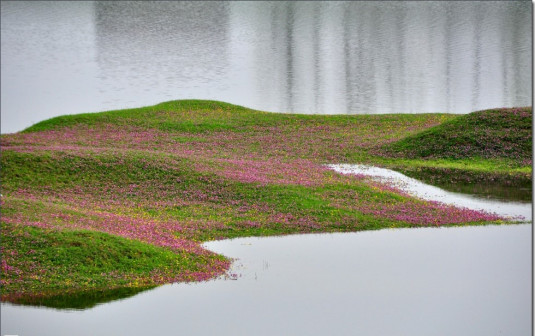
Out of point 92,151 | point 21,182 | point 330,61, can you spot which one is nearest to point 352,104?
point 330,61

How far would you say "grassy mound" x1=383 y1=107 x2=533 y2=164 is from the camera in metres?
50.1

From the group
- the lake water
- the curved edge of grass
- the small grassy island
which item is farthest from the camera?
the lake water

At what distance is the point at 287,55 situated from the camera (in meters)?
111

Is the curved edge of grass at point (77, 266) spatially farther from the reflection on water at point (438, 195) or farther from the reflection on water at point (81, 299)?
the reflection on water at point (438, 195)

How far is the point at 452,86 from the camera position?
286 ft

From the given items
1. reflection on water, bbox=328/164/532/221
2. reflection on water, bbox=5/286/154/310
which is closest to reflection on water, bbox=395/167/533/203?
reflection on water, bbox=328/164/532/221

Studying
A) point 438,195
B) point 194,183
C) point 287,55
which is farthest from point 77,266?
point 287,55

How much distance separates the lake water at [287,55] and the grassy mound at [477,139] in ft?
59.0

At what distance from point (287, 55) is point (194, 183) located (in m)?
73.6

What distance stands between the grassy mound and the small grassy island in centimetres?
11

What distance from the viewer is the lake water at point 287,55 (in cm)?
8131

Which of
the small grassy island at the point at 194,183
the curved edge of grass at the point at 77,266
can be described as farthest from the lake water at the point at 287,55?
the curved edge of grass at the point at 77,266

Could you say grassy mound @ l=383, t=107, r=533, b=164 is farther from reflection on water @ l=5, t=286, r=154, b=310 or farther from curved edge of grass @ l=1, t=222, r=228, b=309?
reflection on water @ l=5, t=286, r=154, b=310

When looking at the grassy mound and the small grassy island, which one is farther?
the grassy mound
